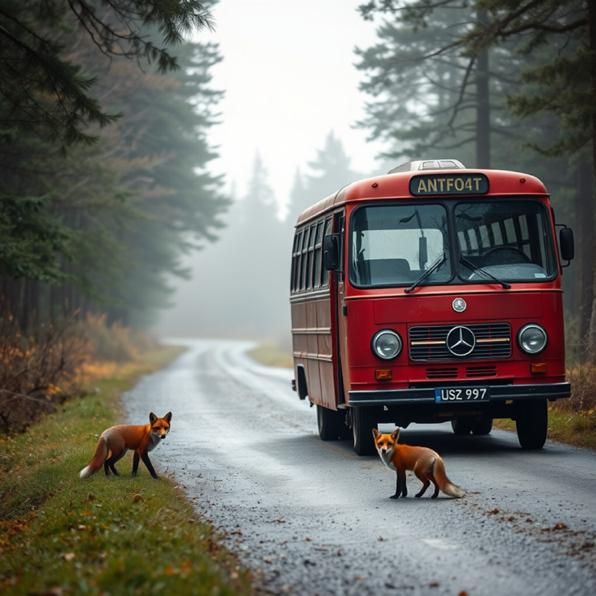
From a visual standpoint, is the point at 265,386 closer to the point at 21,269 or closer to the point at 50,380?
the point at 50,380

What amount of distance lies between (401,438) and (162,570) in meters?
10.6

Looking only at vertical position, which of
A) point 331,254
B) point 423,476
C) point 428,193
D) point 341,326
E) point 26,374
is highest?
point 428,193

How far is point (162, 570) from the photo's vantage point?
739 cm

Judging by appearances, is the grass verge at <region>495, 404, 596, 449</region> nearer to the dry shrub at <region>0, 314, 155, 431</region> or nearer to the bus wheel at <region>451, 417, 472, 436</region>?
the bus wheel at <region>451, 417, 472, 436</region>

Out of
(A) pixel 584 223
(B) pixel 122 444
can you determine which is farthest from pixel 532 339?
(A) pixel 584 223

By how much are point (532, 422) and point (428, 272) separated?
95.0 inches

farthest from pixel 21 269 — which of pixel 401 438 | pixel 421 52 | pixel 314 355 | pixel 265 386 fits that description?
pixel 421 52

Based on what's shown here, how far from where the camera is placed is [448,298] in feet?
47.9

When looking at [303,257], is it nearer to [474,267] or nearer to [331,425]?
[331,425]

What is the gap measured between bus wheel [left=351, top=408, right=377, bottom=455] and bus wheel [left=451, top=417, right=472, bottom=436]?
2749mm

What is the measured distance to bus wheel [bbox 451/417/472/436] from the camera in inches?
706

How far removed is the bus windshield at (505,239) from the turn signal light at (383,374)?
60.7 inches

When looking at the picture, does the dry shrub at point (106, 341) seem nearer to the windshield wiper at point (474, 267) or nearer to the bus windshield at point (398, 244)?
the bus windshield at point (398, 244)

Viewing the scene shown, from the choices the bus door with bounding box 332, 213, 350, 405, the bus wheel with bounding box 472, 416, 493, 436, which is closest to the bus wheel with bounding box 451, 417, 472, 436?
the bus wheel with bounding box 472, 416, 493, 436
